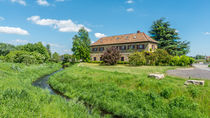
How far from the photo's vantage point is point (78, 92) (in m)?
10.5

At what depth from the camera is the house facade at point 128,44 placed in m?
27.7

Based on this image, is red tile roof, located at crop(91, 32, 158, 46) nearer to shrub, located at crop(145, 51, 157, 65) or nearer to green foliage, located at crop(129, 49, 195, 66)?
shrub, located at crop(145, 51, 157, 65)

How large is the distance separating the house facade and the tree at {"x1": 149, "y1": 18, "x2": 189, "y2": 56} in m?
4.51

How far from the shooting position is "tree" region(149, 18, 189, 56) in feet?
103

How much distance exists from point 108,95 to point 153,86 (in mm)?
3744

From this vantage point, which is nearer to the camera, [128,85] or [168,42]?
[128,85]

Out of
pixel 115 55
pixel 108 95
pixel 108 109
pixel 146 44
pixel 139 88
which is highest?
pixel 146 44

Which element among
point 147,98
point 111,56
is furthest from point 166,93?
point 111,56

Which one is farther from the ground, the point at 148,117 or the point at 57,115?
the point at 57,115

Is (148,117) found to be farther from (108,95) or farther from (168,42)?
(168,42)

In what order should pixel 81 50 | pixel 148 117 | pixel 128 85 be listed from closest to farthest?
pixel 148 117
pixel 128 85
pixel 81 50

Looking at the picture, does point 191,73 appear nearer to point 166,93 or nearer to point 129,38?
point 166,93

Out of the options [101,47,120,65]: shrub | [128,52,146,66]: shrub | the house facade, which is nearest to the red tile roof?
the house facade

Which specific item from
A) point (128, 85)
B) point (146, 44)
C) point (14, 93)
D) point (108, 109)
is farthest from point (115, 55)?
point (14, 93)
